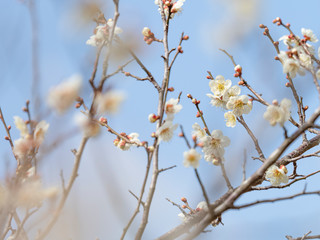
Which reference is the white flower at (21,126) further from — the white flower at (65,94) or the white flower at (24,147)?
the white flower at (65,94)

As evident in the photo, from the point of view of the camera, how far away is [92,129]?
5.03ft

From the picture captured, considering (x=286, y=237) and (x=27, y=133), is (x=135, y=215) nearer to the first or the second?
(x=27, y=133)

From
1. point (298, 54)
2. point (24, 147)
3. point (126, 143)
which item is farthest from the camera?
point (126, 143)

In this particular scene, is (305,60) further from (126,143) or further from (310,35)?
(126,143)

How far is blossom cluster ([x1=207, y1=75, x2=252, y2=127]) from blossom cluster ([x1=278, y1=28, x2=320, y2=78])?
49cm

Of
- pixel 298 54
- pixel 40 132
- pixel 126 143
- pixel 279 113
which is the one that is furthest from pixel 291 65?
pixel 40 132

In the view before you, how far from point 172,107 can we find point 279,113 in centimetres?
59

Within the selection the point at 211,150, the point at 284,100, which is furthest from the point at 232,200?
the point at 211,150

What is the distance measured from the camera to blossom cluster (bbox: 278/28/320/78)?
6.74 ft

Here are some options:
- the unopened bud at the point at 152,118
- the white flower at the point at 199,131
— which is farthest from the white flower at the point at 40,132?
the white flower at the point at 199,131

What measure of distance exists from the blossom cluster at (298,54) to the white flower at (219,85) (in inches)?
19.5

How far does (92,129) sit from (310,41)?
5.52 feet

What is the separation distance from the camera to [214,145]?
8.01ft

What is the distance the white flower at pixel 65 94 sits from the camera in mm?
1522
